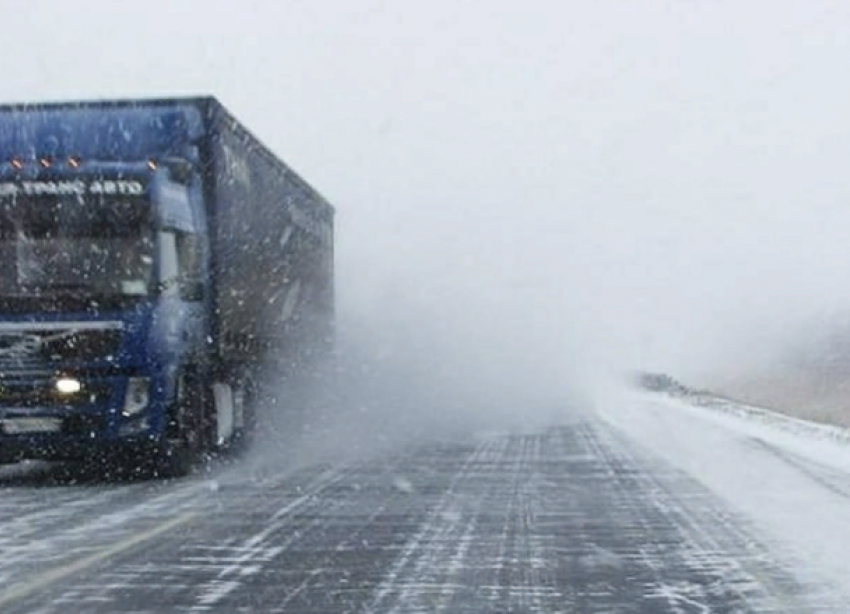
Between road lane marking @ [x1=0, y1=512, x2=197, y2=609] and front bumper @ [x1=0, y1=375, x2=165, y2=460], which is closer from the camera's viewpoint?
road lane marking @ [x1=0, y1=512, x2=197, y2=609]

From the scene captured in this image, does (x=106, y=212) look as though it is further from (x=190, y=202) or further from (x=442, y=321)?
(x=442, y=321)

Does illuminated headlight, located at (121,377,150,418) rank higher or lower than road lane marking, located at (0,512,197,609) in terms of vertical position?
higher

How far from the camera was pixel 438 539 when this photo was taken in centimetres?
1045

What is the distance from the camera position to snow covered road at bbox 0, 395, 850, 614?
812cm

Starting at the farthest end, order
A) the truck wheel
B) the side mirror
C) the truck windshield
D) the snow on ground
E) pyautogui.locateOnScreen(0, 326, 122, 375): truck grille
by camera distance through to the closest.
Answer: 1. the truck wheel
2. the side mirror
3. the truck windshield
4. pyautogui.locateOnScreen(0, 326, 122, 375): truck grille
5. the snow on ground

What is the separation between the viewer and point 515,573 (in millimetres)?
8938

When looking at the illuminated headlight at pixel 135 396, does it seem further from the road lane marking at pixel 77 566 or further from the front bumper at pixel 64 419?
the road lane marking at pixel 77 566

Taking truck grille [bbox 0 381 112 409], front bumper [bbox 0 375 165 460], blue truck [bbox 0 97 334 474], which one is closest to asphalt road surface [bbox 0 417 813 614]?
front bumper [bbox 0 375 165 460]

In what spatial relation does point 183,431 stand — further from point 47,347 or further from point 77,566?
point 77,566

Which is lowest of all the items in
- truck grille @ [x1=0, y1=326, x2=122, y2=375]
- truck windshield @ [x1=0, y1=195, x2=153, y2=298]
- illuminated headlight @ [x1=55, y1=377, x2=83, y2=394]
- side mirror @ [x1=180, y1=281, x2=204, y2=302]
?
illuminated headlight @ [x1=55, y1=377, x2=83, y2=394]

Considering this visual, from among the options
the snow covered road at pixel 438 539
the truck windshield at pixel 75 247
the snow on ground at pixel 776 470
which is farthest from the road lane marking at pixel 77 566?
the snow on ground at pixel 776 470

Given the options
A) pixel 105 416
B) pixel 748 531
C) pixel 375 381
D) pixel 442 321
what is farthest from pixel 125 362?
pixel 442 321

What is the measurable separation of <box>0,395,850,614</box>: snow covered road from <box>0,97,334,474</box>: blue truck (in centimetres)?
74

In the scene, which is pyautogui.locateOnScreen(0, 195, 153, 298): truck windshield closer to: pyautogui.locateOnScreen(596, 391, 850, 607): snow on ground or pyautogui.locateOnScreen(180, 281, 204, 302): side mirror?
pyautogui.locateOnScreen(180, 281, 204, 302): side mirror
